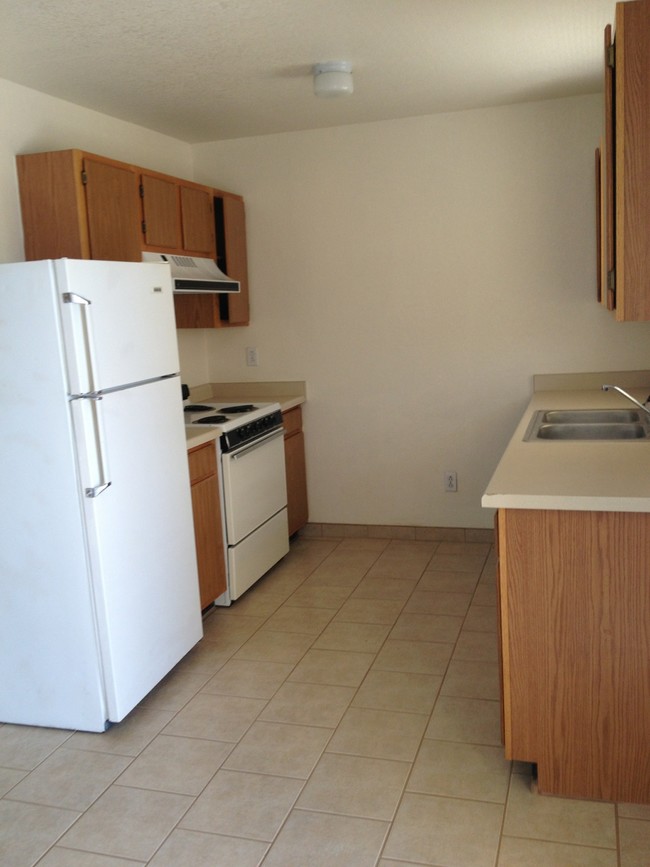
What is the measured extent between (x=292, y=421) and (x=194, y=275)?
113cm

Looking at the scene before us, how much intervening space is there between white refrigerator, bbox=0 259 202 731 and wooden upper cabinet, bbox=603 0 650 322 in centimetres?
167

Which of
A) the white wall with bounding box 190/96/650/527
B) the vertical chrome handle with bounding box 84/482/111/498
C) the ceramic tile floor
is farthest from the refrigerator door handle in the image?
the white wall with bounding box 190/96/650/527

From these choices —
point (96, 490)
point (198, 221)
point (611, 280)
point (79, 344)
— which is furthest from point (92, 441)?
point (198, 221)

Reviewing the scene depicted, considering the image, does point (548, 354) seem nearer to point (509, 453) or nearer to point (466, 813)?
point (509, 453)

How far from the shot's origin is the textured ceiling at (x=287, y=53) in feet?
8.84

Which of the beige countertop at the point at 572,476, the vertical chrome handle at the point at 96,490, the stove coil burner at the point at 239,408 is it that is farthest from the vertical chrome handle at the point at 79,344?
the stove coil burner at the point at 239,408

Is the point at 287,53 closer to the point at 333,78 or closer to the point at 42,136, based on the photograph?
the point at 333,78

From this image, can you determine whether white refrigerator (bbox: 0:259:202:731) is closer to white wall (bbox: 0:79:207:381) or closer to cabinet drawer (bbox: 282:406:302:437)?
white wall (bbox: 0:79:207:381)

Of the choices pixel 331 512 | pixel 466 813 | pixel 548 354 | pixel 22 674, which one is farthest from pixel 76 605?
pixel 548 354

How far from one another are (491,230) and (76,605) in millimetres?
3003

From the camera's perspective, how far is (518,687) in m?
2.33

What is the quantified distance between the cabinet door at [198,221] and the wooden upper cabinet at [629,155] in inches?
94.8

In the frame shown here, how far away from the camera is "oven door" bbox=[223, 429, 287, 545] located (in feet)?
12.7

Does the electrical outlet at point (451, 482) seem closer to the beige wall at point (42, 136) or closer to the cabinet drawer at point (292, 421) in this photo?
the cabinet drawer at point (292, 421)
